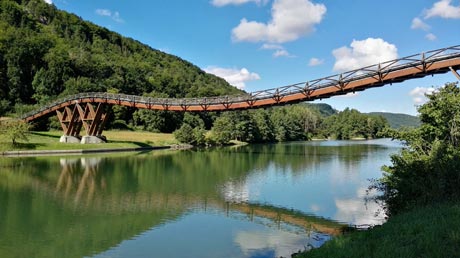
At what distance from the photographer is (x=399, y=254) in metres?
9.27

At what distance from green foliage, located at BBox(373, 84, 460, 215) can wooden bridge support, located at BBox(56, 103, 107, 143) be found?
50678mm

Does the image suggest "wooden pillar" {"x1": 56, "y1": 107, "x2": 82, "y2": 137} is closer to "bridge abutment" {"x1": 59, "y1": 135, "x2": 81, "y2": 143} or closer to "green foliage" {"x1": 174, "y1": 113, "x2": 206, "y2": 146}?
"bridge abutment" {"x1": 59, "y1": 135, "x2": 81, "y2": 143}

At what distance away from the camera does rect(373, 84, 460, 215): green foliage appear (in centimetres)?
1470

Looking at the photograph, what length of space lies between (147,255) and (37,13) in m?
186

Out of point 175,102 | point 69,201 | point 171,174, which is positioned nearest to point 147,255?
point 69,201

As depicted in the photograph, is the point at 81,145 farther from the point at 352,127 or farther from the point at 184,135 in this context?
the point at 352,127

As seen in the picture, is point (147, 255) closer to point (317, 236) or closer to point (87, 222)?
point (87, 222)

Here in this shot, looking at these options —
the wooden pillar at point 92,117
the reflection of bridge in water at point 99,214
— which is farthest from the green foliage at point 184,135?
the reflection of bridge in water at point 99,214

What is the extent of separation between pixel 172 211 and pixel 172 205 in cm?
183

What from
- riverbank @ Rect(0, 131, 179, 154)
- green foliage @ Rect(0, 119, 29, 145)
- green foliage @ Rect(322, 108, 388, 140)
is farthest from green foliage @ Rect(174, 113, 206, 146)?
green foliage @ Rect(322, 108, 388, 140)

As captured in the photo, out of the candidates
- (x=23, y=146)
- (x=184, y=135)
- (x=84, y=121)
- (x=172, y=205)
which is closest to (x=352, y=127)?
(x=184, y=135)

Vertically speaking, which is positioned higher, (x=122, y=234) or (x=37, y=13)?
(x=37, y=13)

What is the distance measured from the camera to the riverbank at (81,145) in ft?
187

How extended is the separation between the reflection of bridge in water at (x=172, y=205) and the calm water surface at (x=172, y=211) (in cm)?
6
